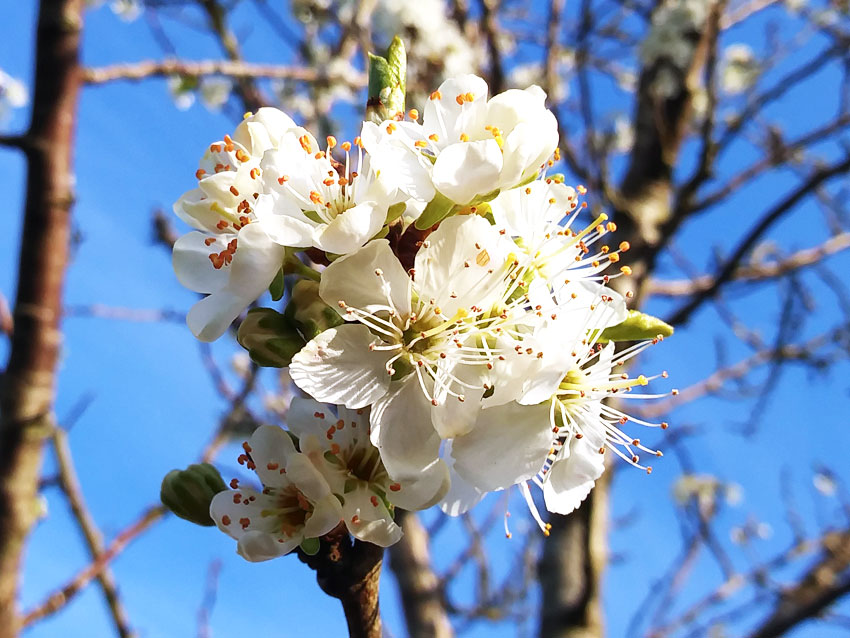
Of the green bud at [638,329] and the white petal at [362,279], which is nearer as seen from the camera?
the white petal at [362,279]

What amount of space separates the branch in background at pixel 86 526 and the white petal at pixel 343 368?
5.43ft

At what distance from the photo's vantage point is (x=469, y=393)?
699 millimetres

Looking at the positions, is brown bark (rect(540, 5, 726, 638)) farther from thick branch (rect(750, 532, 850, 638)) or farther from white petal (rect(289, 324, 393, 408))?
white petal (rect(289, 324, 393, 408))

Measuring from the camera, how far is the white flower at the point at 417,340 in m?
0.69

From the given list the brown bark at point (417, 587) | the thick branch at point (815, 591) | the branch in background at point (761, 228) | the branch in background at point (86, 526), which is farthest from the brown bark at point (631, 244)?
the branch in background at point (86, 526)

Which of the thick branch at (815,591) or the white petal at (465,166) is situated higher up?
the white petal at (465,166)

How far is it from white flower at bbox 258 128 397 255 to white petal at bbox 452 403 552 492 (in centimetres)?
21

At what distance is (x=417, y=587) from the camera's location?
2.85 m

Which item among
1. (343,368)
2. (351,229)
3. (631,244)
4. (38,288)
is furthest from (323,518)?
(631,244)

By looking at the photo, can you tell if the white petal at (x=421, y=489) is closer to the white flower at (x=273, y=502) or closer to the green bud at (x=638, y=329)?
the white flower at (x=273, y=502)

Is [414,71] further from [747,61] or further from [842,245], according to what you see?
[747,61]

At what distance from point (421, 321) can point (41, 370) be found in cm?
156

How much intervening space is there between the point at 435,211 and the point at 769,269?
289cm

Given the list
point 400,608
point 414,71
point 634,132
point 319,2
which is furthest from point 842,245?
point 319,2
